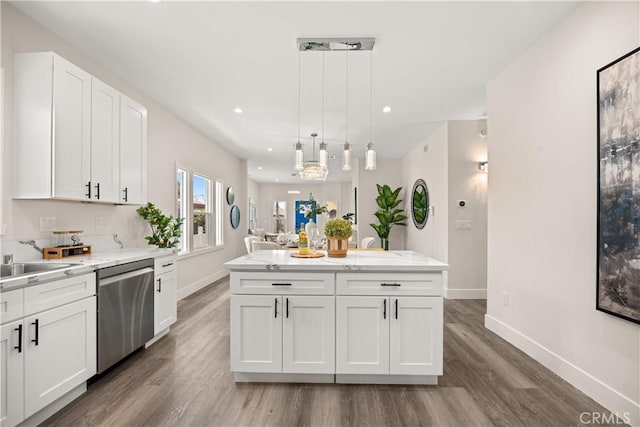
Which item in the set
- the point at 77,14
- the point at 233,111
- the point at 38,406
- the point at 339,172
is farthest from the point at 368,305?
the point at 339,172

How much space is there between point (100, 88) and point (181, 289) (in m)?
3.09

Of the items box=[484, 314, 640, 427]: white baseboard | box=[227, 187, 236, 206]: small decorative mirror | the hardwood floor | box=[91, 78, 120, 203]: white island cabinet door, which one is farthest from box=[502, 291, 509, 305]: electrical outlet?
box=[227, 187, 236, 206]: small decorative mirror

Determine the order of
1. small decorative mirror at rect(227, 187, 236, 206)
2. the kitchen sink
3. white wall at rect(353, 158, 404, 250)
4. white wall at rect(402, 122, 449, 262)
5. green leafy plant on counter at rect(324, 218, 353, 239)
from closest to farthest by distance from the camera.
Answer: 1. the kitchen sink
2. green leafy plant on counter at rect(324, 218, 353, 239)
3. white wall at rect(402, 122, 449, 262)
4. small decorative mirror at rect(227, 187, 236, 206)
5. white wall at rect(353, 158, 404, 250)

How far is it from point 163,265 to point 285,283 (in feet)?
5.22

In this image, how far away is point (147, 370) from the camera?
255 centimetres

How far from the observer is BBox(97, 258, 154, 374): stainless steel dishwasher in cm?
235

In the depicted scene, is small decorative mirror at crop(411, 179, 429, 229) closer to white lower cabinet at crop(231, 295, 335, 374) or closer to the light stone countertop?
white lower cabinet at crop(231, 295, 335, 374)

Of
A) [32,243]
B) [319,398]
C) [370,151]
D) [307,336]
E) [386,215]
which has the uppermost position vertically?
[370,151]

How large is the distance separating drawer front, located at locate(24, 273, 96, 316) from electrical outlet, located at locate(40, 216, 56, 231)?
68 cm

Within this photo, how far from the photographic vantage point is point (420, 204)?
20.6ft

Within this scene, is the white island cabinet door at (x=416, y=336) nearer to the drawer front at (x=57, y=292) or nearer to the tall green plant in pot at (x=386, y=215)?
the drawer front at (x=57, y=292)

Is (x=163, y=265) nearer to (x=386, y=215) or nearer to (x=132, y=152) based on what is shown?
(x=132, y=152)

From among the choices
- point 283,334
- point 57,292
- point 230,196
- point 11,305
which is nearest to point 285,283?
point 283,334

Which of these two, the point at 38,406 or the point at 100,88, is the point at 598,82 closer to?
the point at 100,88
